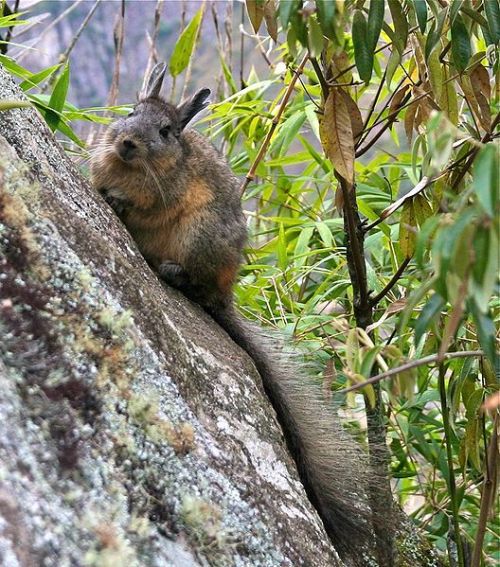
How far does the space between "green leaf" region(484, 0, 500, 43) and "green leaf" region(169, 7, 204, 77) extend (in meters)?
1.91

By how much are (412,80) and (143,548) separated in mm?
1755

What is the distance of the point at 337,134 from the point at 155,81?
1.44 m

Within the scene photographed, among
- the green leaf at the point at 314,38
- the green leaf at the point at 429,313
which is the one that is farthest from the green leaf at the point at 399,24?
the green leaf at the point at 429,313

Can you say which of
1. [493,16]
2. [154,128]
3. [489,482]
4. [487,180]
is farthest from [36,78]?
[487,180]

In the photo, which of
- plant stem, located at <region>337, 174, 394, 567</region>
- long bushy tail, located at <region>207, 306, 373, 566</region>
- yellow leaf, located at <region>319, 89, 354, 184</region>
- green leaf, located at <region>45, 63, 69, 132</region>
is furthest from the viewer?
green leaf, located at <region>45, 63, 69, 132</region>

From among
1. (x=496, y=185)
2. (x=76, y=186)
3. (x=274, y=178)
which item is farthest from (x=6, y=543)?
(x=274, y=178)

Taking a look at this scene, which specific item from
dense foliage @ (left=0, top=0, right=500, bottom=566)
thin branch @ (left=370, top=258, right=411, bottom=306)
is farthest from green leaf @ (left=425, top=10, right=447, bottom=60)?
thin branch @ (left=370, top=258, right=411, bottom=306)

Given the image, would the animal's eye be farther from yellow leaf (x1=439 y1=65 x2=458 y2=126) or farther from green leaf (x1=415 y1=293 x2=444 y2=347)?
green leaf (x1=415 y1=293 x2=444 y2=347)

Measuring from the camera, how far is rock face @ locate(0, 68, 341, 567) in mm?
1696

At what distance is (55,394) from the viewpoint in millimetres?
1882

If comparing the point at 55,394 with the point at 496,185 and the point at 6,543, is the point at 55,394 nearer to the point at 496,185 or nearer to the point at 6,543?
the point at 6,543

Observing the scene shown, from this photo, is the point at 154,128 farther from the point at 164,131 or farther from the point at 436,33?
the point at 436,33

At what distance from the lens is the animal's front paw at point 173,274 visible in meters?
3.48

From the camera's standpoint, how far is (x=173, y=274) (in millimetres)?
3504
